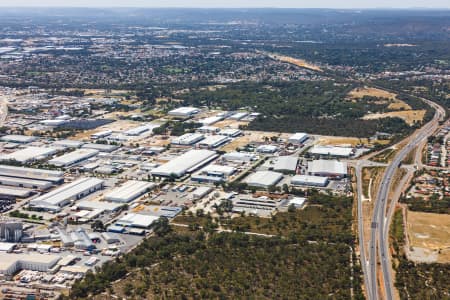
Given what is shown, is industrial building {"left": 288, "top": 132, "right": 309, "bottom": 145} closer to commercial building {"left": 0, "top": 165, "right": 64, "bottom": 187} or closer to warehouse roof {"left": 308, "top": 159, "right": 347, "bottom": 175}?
warehouse roof {"left": 308, "top": 159, "right": 347, "bottom": 175}

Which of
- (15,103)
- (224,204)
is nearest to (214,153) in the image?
(224,204)

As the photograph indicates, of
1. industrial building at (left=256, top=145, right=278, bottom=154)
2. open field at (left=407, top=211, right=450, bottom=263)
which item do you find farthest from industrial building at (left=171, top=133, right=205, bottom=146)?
open field at (left=407, top=211, right=450, bottom=263)

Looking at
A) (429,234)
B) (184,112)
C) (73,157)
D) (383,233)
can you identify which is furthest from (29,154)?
(429,234)

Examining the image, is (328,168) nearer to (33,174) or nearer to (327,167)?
(327,167)

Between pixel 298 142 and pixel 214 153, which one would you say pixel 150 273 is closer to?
pixel 214 153

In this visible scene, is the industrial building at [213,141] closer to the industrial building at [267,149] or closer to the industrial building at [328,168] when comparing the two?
the industrial building at [267,149]

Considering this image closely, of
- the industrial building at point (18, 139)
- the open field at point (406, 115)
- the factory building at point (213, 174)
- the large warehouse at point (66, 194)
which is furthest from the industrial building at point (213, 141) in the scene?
the open field at point (406, 115)
